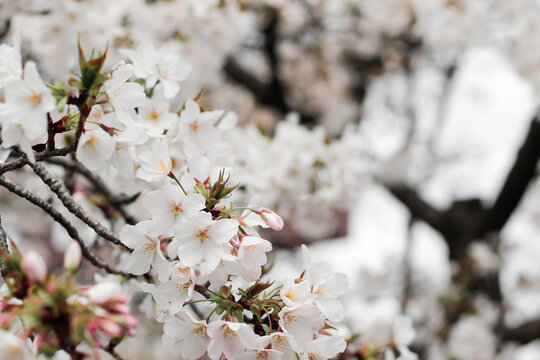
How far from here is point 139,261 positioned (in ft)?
3.70

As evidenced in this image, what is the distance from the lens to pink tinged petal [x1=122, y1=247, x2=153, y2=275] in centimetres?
112

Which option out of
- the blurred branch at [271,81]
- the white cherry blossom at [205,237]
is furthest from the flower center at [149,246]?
the blurred branch at [271,81]

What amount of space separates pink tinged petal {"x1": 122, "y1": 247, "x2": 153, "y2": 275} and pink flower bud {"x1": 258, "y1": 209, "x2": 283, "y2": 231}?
0.27 meters

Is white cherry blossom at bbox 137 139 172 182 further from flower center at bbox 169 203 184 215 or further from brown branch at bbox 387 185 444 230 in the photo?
brown branch at bbox 387 185 444 230

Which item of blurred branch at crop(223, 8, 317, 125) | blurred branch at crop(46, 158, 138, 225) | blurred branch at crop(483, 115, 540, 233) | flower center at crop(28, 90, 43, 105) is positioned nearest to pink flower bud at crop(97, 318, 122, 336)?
flower center at crop(28, 90, 43, 105)

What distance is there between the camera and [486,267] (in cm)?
466

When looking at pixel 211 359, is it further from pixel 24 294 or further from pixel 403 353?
pixel 403 353

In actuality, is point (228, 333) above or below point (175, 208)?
below

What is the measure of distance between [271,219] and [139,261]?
0.31 meters

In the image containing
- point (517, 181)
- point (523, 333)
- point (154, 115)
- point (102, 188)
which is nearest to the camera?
point (154, 115)

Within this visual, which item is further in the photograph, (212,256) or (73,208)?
(73,208)

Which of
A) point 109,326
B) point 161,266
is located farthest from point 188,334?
point 109,326

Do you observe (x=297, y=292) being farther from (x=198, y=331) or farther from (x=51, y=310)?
(x=51, y=310)

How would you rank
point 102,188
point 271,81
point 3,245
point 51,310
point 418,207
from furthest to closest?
point 271,81 → point 418,207 → point 102,188 → point 3,245 → point 51,310
